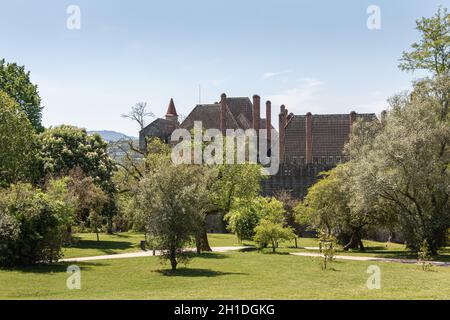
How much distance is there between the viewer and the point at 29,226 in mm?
25750

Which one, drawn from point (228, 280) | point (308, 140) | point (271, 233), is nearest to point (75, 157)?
point (271, 233)

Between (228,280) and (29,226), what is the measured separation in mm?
9812

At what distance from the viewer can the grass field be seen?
16.9 m

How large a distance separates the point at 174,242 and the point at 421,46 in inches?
1019

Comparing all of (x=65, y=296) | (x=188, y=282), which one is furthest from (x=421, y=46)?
(x=65, y=296)

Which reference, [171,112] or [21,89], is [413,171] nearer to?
[21,89]

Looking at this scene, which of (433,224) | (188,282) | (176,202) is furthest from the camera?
(433,224)

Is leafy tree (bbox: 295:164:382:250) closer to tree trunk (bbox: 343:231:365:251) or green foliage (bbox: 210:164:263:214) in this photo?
tree trunk (bbox: 343:231:365:251)

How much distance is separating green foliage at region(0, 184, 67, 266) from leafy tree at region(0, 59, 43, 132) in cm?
2501

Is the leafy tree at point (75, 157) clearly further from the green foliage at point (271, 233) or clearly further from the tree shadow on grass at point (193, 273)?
the tree shadow on grass at point (193, 273)

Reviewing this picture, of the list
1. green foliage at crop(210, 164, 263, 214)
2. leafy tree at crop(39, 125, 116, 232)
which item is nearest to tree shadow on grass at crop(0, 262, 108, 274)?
green foliage at crop(210, 164, 263, 214)

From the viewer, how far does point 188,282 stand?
68.9 feet

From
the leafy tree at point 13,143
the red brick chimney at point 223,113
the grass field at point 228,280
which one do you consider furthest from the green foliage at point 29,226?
the red brick chimney at point 223,113

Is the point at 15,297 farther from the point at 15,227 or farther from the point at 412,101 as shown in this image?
the point at 412,101
